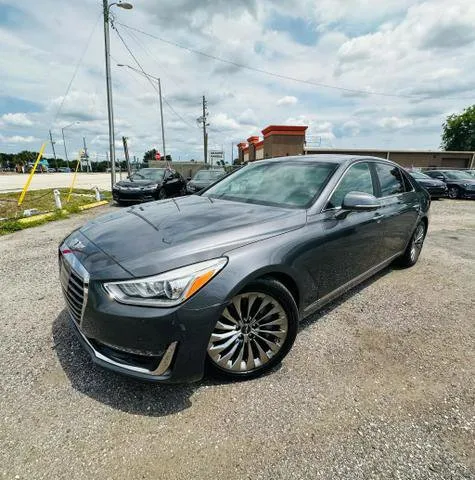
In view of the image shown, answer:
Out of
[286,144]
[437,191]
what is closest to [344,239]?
[437,191]

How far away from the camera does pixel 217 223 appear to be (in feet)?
7.76

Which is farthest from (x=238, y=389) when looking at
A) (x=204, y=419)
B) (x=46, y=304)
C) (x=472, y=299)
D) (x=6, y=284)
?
(x=6, y=284)

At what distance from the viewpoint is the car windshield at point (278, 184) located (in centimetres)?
287

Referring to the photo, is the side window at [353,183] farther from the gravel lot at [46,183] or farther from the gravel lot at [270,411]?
the gravel lot at [46,183]

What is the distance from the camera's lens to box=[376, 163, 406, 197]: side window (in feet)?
12.5

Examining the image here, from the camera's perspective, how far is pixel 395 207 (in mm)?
3844

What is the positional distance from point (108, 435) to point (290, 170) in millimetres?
2677

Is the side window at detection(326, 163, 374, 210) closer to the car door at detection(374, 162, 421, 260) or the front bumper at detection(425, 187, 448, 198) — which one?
the car door at detection(374, 162, 421, 260)

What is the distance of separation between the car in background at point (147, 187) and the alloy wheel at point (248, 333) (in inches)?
378

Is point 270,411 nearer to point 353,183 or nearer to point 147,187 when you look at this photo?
point 353,183

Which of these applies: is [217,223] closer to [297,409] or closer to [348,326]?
[297,409]

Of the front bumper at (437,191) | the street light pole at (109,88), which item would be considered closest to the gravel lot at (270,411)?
the street light pole at (109,88)

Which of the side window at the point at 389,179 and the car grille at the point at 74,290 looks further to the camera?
the side window at the point at 389,179

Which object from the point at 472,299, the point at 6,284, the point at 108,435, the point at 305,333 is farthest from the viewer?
the point at 6,284
